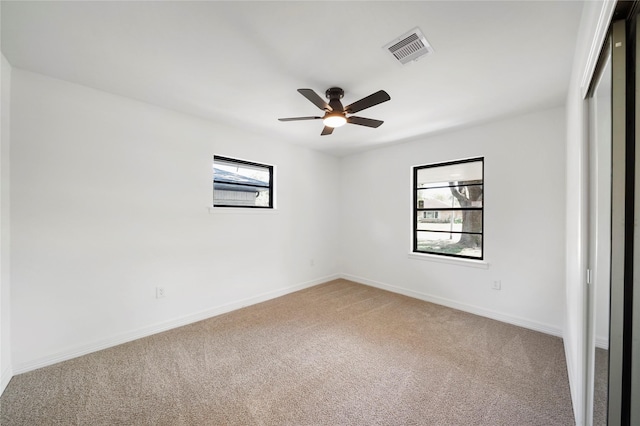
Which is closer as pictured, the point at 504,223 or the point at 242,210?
the point at 504,223

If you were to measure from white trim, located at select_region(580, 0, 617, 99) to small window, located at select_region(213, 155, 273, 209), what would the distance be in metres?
3.47

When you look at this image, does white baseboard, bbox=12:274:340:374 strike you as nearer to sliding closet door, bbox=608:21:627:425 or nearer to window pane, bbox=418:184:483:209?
window pane, bbox=418:184:483:209

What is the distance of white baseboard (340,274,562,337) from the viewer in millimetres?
2854

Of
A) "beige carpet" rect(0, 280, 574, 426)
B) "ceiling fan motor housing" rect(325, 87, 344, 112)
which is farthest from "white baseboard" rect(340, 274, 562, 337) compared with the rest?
"ceiling fan motor housing" rect(325, 87, 344, 112)

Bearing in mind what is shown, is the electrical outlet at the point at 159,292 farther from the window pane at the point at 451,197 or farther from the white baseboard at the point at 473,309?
the window pane at the point at 451,197

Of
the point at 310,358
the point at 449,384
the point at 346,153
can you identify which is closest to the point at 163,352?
the point at 310,358

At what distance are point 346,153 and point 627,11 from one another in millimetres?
3963

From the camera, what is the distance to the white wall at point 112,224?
219 centimetres

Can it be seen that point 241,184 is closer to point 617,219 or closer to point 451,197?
point 451,197

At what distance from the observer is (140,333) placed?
2.75m

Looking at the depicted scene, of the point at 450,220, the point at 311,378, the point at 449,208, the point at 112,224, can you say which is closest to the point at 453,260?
the point at 450,220

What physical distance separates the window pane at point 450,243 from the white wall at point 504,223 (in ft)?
0.63

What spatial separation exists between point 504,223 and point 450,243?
79cm

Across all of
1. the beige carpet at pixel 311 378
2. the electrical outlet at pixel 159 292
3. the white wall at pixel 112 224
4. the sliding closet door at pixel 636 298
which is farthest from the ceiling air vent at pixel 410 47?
the electrical outlet at pixel 159 292
